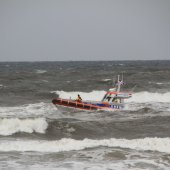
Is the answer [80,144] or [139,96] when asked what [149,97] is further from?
[80,144]

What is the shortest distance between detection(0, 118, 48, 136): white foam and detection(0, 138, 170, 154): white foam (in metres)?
2.85

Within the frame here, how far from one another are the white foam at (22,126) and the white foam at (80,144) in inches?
112

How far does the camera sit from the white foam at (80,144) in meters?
18.5

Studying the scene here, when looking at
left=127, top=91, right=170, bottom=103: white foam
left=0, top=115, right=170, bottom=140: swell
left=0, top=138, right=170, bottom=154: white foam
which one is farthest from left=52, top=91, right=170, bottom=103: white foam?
left=0, top=138, right=170, bottom=154: white foam

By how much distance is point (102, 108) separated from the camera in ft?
100

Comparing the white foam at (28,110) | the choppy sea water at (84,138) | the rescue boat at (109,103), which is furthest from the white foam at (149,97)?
the white foam at (28,110)

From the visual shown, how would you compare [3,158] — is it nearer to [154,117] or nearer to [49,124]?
[49,124]

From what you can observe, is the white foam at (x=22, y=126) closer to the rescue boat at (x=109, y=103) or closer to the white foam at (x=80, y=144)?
the white foam at (x=80, y=144)

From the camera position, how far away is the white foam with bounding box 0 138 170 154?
18.5 meters

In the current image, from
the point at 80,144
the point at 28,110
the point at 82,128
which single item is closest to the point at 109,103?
the point at 28,110

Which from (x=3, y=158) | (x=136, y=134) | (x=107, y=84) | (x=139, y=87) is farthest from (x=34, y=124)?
(x=107, y=84)

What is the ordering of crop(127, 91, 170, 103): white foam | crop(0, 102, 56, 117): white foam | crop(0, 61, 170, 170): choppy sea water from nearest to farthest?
crop(0, 61, 170, 170): choppy sea water → crop(0, 102, 56, 117): white foam → crop(127, 91, 170, 103): white foam

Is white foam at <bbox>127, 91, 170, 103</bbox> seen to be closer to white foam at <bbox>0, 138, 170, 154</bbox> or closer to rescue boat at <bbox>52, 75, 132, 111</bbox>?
rescue boat at <bbox>52, 75, 132, 111</bbox>

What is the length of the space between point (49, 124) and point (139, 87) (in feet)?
86.4
